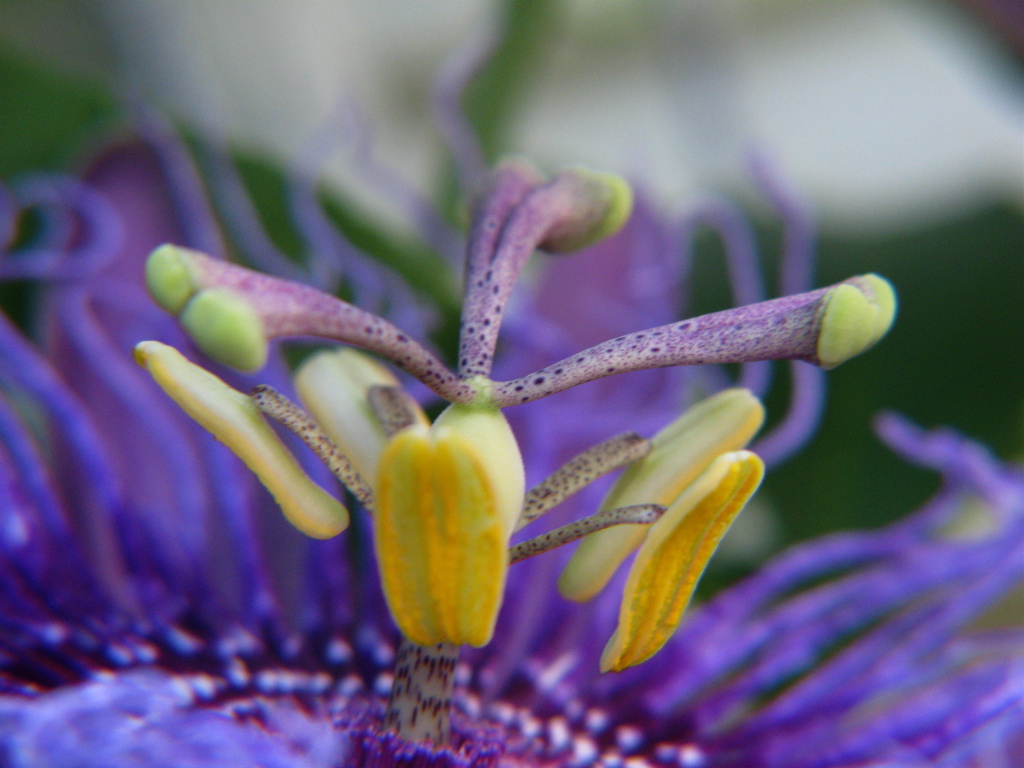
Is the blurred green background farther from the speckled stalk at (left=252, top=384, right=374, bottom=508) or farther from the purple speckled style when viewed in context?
the speckled stalk at (left=252, top=384, right=374, bottom=508)

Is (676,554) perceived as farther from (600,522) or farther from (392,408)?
(392,408)

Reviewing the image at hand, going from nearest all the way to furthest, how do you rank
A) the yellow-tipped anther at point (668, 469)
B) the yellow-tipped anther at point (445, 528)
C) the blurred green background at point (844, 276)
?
the yellow-tipped anther at point (445, 528) → the yellow-tipped anther at point (668, 469) → the blurred green background at point (844, 276)

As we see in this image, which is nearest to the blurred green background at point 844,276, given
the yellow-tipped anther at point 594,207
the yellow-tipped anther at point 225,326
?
the yellow-tipped anther at point 594,207

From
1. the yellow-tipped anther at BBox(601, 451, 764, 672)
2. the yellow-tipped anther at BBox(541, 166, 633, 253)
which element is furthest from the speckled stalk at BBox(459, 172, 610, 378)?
the yellow-tipped anther at BBox(601, 451, 764, 672)

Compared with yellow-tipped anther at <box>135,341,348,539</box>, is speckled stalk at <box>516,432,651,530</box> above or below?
above

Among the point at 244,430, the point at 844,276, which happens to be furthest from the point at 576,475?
the point at 844,276

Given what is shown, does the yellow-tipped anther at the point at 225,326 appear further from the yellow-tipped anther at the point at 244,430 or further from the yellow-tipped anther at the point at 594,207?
the yellow-tipped anther at the point at 594,207
